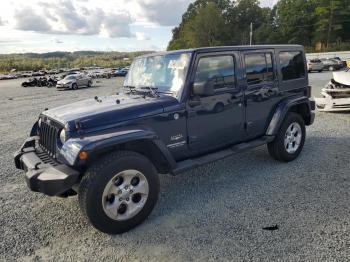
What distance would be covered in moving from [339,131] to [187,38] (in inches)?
3226

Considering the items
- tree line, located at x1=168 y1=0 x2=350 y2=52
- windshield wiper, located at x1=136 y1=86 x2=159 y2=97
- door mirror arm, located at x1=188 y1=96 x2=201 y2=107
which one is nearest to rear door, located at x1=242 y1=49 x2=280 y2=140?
door mirror arm, located at x1=188 y1=96 x2=201 y2=107

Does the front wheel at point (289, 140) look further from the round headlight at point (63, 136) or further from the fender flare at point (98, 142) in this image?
the round headlight at point (63, 136)

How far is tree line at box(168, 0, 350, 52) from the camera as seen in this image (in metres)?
68.9

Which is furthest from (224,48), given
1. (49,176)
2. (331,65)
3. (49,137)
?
(331,65)

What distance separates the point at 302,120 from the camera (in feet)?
19.0

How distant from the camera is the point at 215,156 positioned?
14.9 ft

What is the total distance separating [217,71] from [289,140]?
207 cm

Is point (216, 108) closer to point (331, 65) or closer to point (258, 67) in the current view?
point (258, 67)

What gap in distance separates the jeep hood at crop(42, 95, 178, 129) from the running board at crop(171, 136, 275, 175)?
2.48 feet

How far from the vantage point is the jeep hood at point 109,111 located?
3.65 meters

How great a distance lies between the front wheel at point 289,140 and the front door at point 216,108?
2.95 feet

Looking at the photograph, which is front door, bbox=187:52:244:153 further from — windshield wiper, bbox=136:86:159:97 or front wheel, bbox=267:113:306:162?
front wheel, bbox=267:113:306:162

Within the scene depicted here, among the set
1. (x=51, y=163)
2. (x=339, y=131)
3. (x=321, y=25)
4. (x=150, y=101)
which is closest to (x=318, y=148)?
(x=339, y=131)

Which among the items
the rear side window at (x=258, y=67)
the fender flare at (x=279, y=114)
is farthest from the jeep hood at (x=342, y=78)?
the rear side window at (x=258, y=67)
